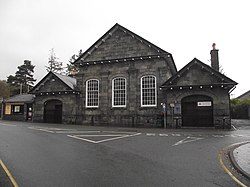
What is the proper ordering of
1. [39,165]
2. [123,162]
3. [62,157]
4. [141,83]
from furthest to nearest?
[141,83]
[62,157]
[123,162]
[39,165]

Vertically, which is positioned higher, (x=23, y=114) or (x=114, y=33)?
(x=114, y=33)

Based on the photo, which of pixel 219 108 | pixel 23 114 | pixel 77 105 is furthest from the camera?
pixel 23 114

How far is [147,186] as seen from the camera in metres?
5.14

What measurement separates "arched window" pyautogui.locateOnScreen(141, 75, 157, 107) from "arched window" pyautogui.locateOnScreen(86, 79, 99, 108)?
202 inches

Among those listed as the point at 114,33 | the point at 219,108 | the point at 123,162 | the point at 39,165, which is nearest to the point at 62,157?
the point at 39,165

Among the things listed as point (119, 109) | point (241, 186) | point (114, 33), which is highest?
point (114, 33)

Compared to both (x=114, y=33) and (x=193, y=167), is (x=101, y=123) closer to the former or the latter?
(x=114, y=33)

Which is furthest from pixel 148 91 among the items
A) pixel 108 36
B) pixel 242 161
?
pixel 242 161

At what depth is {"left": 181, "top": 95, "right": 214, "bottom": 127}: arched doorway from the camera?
20.0 meters

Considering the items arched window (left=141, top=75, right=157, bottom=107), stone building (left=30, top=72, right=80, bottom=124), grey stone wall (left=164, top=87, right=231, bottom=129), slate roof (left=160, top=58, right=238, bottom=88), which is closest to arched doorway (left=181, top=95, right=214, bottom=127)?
grey stone wall (left=164, top=87, right=231, bottom=129)

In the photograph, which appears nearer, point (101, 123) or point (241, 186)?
point (241, 186)

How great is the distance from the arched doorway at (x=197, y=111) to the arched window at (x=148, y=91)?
3.02m

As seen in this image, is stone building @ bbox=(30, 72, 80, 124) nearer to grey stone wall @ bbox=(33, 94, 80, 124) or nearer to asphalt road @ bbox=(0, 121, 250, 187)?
grey stone wall @ bbox=(33, 94, 80, 124)

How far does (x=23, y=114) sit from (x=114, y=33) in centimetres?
1578
